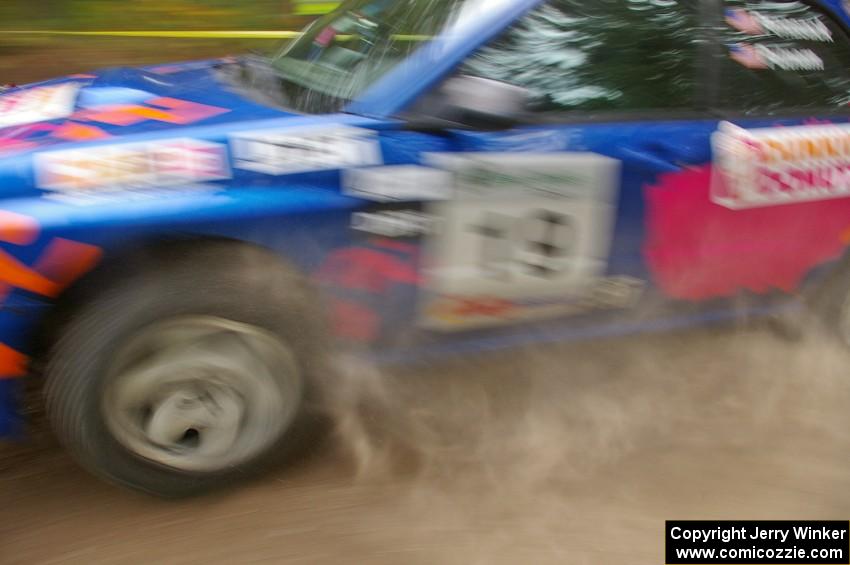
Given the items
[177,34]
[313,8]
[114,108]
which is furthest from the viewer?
[177,34]

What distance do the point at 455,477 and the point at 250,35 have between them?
A: 5083mm

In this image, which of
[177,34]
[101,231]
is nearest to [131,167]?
[101,231]

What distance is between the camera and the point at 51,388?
7.86ft

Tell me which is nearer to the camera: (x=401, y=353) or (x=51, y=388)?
(x=51, y=388)

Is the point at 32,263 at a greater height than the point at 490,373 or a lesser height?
greater

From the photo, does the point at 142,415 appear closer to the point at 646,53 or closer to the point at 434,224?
the point at 434,224

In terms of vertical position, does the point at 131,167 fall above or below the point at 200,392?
above

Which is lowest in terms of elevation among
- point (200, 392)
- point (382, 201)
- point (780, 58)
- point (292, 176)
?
point (200, 392)

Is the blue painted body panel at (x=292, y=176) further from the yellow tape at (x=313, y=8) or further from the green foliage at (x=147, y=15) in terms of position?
the green foliage at (x=147, y=15)

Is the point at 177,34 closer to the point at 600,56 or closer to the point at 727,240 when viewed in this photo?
the point at 600,56

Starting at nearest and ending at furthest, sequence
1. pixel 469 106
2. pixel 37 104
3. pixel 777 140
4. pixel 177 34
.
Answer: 1. pixel 469 106
2. pixel 37 104
3. pixel 777 140
4. pixel 177 34

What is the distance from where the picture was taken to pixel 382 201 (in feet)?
8.27

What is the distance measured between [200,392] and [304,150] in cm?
82

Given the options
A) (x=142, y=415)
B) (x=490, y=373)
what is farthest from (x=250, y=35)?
(x=142, y=415)
